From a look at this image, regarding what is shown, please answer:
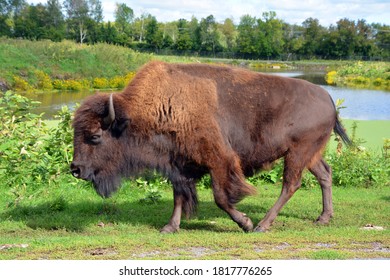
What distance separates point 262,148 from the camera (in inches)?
308

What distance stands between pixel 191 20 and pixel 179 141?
78.8 metres

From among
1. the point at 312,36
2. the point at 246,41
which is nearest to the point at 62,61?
the point at 246,41

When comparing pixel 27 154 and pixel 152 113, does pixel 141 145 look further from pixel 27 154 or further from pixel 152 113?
A: pixel 27 154

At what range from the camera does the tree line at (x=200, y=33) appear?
53.3 metres

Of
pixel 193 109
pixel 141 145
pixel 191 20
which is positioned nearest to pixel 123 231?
pixel 141 145

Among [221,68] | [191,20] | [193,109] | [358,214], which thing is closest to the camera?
[193,109]

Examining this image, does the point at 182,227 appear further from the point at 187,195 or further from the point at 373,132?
the point at 373,132

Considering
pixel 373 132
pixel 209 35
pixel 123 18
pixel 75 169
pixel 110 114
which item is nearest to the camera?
pixel 110 114

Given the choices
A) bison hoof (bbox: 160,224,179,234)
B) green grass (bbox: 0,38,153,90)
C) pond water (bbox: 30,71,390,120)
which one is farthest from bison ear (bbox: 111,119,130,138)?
green grass (bbox: 0,38,153,90)

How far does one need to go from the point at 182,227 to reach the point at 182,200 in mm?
373

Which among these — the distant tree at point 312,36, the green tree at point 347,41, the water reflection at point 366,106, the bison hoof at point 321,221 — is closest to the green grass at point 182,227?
the bison hoof at point 321,221

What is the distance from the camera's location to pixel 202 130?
7383 millimetres

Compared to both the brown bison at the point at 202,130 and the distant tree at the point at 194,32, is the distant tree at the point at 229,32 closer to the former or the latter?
the distant tree at the point at 194,32

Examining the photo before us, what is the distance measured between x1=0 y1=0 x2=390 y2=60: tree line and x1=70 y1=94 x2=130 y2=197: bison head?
1732 inches
